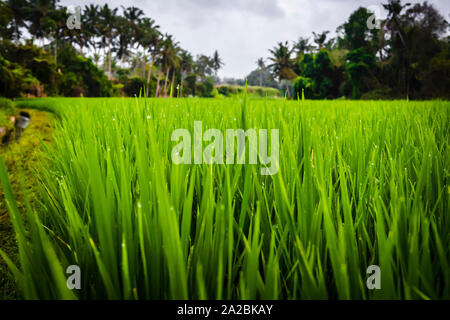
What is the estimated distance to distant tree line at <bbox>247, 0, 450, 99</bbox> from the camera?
57.3 ft

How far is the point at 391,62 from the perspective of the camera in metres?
21.2

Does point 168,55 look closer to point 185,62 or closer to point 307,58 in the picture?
point 185,62

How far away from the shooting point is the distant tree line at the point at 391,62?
688 inches

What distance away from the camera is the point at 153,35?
34.7 meters

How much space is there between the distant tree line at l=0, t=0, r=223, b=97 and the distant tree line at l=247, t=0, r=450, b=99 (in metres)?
12.7

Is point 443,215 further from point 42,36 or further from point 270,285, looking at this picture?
point 42,36

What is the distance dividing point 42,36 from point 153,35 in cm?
1253

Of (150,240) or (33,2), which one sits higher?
(33,2)

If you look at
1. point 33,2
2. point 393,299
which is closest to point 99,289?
point 393,299

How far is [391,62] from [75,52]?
29736mm
